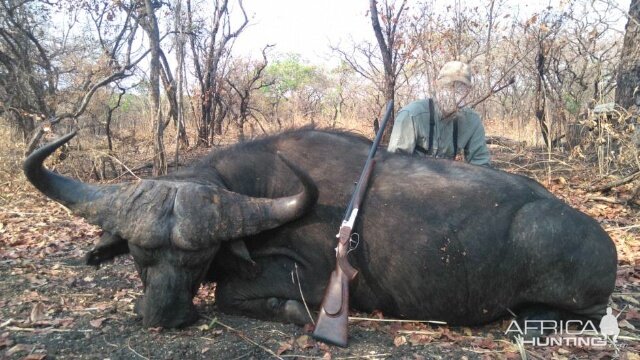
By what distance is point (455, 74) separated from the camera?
4984mm

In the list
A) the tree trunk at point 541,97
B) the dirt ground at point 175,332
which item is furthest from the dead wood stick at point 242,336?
the tree trunk at point 541,97

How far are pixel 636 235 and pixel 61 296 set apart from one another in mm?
6018

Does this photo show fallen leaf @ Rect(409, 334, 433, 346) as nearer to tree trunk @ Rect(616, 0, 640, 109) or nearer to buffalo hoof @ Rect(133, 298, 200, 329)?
buffalo hoof @ Rect(133, 298, 200, 329)

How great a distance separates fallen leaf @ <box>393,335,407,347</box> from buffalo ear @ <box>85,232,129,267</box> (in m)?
1.93

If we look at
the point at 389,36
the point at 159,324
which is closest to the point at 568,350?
the point at 159,324

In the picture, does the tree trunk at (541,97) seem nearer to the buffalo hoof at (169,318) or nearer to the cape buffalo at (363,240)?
the cape buffalo at (363,240)

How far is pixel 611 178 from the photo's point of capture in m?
7.88

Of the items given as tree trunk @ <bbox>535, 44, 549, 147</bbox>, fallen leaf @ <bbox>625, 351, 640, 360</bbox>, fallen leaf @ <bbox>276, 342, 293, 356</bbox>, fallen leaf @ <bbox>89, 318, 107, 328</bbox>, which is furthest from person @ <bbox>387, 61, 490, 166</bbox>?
tree trunk @ <bbox>535, 44, 549, 147</bbox>

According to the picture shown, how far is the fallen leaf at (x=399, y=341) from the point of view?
340 cm

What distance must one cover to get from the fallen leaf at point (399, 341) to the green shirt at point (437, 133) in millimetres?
1915

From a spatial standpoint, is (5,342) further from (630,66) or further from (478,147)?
(630,66)

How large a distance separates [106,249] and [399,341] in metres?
2.07

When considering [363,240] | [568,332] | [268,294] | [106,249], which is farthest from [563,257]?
[106,249]

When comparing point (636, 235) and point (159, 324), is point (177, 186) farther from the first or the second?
point (636, 235)
